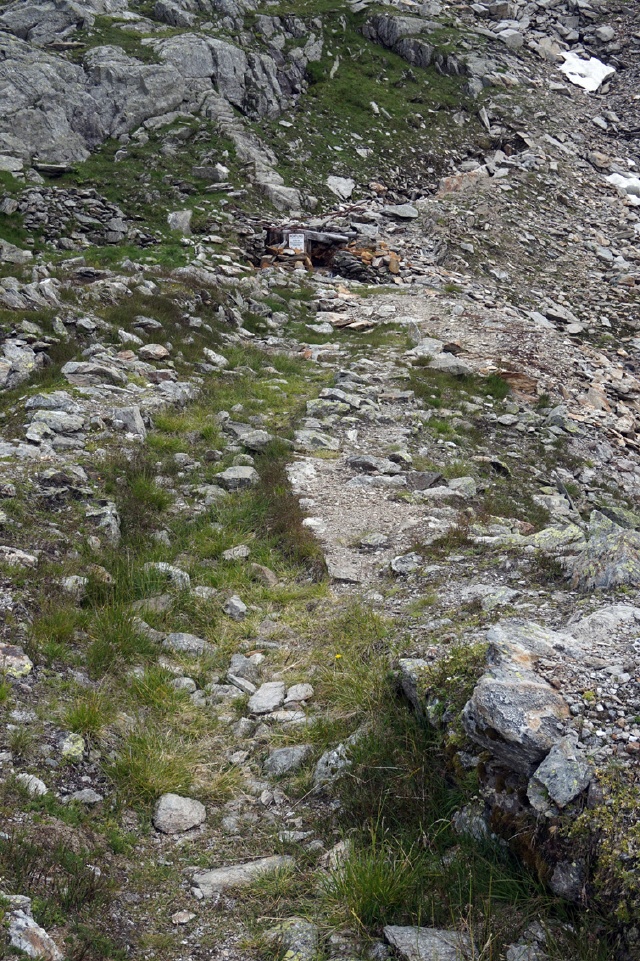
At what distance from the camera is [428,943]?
3.04m

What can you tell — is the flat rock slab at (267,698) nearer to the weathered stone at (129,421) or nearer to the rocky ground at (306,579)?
the rocky ground at (306,579)

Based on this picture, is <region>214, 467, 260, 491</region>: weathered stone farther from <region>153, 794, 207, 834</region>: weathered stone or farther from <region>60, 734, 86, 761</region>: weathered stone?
<region>153, 794, 207, 834</region>: weathered stone

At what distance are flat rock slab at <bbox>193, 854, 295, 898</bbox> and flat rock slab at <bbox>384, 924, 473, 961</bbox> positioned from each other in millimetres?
779

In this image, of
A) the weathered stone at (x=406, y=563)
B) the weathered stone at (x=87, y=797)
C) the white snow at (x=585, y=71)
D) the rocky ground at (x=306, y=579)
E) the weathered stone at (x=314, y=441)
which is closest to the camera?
the rocky ground at (x=306, y=579)

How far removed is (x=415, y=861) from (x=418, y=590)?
9.99 feet

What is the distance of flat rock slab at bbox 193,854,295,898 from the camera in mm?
3574

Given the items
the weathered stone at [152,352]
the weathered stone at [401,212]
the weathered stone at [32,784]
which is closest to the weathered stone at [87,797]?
the weathered stone at [32,784]

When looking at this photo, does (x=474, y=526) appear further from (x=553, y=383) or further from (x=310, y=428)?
(x=553, y=383)

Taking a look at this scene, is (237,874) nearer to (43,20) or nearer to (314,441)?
(314,441)

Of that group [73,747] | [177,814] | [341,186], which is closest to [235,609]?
[73,747]

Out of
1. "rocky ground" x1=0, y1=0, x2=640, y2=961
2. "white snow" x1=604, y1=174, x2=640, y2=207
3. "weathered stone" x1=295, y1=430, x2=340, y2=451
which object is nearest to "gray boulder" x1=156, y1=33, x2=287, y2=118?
"rocky ground" x1=0, y1=0, x2=640, y2=961

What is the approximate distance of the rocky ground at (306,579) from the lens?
327 cm

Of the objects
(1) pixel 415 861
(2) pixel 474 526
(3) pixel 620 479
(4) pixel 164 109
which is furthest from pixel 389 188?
(1) pixel 415 861

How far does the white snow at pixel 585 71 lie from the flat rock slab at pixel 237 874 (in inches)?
1828
